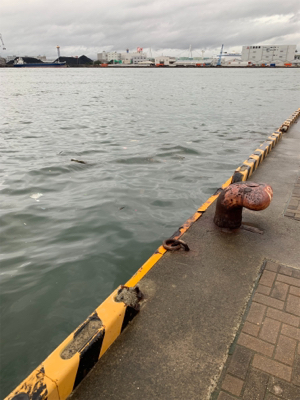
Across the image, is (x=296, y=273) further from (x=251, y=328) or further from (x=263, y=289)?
(x=251, y=328)

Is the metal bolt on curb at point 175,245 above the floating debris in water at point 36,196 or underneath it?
above

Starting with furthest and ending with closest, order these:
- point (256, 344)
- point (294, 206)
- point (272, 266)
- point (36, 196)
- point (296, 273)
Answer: point (36, 196), point (294, 206), point (272, 266), point (296, 273), point (256, 344)

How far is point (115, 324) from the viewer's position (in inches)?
94.1

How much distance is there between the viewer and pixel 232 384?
6.75 feet

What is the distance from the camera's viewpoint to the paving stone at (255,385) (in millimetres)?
1975

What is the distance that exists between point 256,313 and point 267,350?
0.38 meters

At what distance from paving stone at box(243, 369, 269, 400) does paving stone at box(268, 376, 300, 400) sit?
0.13 feet

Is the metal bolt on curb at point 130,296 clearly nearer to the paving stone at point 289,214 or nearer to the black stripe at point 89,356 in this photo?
the black stripe at point 89,356

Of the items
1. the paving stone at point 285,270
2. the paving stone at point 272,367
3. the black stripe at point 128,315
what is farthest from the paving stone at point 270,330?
the black stripe at point 128,315

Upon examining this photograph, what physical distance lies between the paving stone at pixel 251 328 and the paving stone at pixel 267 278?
0.60 meters

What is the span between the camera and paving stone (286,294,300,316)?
104 inches

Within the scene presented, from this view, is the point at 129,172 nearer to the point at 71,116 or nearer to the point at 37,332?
the point at 37,332

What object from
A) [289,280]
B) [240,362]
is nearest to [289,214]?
[289,280]

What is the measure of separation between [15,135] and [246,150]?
29.5 ft
